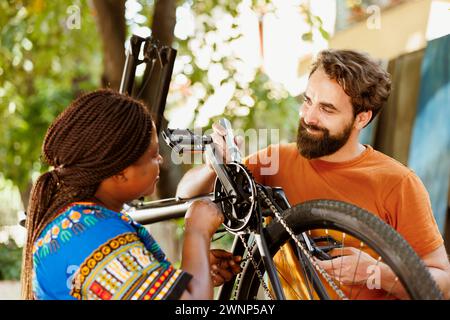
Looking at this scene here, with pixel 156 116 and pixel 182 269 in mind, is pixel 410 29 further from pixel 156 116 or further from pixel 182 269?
pixel 182 269

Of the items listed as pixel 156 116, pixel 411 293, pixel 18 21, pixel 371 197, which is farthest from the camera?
pixel 18 21

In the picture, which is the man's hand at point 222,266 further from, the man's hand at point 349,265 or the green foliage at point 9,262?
the green foliage at point 9,262

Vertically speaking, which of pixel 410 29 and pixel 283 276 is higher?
pixel 410 29

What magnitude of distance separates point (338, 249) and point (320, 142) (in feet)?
1.20

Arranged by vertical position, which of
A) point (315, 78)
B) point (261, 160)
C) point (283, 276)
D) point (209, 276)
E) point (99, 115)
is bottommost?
point (283, 276)

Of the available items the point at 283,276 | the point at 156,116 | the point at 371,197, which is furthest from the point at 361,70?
the point at 156,116

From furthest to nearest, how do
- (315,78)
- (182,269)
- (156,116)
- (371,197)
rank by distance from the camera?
(156,116), (315,78), (371,197), (182,269)

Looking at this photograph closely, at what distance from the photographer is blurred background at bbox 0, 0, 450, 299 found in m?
3.70

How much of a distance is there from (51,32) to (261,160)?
128 inches

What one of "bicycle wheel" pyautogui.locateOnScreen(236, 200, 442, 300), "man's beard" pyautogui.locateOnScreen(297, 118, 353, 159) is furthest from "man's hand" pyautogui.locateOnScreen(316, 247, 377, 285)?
"man's beard" pyautogui.locateOnScreen(297, 118, 353, 159)

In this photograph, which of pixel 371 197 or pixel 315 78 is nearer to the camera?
pixel 371 197

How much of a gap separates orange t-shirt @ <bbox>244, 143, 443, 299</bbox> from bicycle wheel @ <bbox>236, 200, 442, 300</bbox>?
0.18 meters

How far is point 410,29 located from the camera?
15.5 feet

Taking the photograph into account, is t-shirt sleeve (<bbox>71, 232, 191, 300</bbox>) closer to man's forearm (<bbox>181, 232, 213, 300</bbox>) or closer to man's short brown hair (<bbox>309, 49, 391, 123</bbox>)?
man's forearm (<bbox>181, 232, 213, 300</bbox>)
